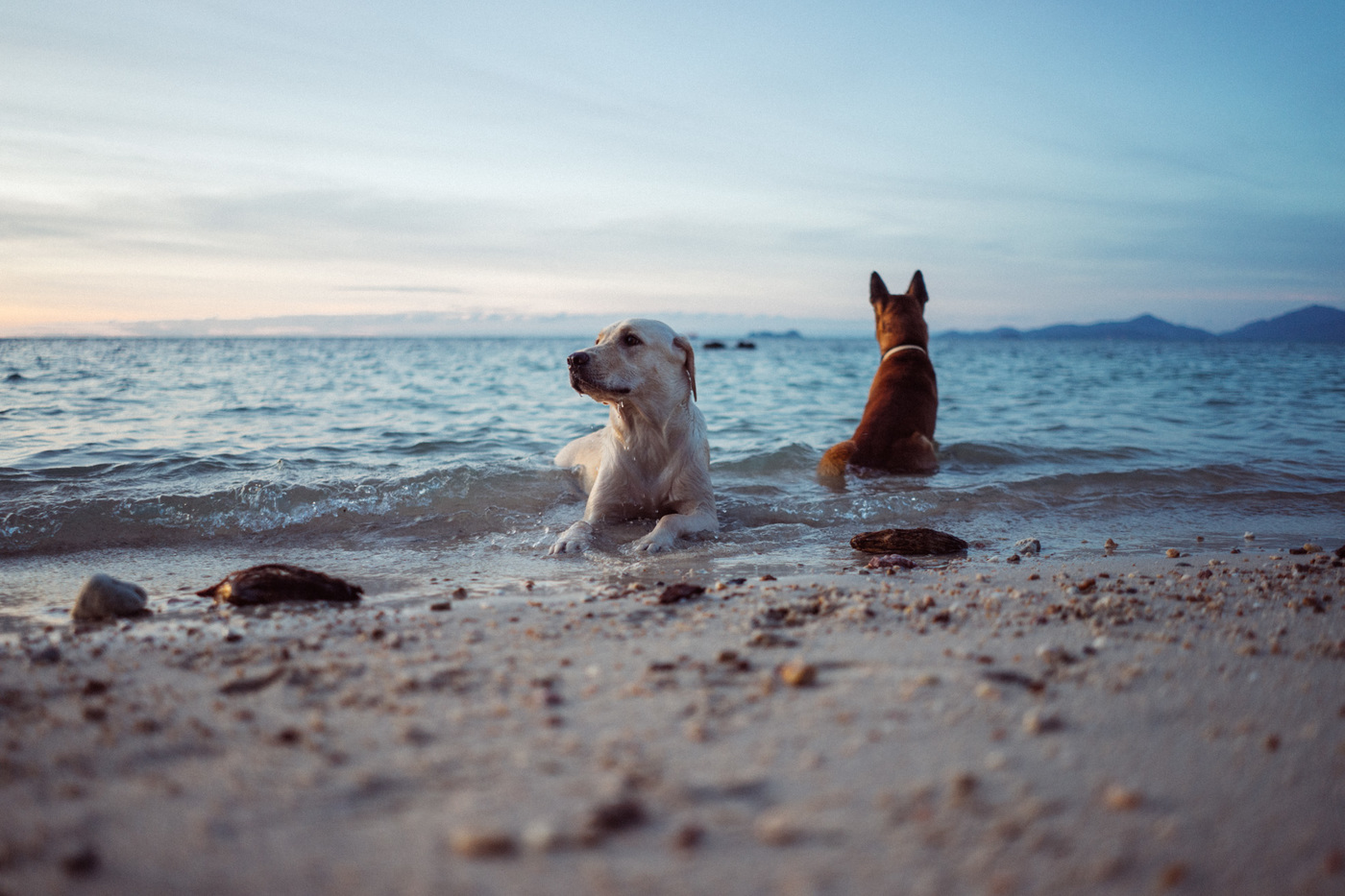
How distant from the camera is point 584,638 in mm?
2889

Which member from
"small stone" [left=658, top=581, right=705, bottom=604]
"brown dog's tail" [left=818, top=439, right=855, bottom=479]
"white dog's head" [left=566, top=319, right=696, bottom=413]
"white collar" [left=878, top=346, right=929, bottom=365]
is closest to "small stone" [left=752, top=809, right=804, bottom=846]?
"small stone" [left=658, top=581, right=705, bottom=604]

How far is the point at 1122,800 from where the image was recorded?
5.40ft

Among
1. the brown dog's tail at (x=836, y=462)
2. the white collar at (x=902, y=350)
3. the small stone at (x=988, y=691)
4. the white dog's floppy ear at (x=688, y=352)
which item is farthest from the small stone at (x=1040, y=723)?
the white collar at (x=902, y=350)

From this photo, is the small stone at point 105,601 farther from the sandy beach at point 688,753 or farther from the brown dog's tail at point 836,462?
the brown dog's tail at point 836,462

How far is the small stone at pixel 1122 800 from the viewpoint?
164cm

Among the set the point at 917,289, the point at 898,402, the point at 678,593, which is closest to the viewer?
the point at 678,593

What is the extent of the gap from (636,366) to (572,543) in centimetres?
131

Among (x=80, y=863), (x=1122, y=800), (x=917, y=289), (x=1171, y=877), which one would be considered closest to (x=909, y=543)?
(x=1122, y=800)

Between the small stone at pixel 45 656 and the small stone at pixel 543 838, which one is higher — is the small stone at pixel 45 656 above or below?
below

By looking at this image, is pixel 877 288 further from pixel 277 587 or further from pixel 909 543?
pixel 277 587

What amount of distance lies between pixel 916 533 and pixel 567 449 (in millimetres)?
4134

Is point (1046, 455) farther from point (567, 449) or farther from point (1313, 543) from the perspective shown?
point (567, 449)

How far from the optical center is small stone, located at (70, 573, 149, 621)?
327 cm

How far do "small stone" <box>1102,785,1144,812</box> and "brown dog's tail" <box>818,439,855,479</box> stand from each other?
6051 mm
